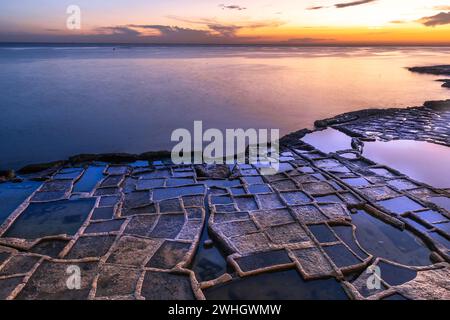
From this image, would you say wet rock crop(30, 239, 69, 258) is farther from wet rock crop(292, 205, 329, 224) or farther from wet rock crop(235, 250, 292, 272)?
wet rock crop(292, 205, 329, 224)

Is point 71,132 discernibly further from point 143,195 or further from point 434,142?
point 434,142

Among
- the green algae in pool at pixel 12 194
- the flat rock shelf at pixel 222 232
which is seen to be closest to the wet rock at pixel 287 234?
the flat rock shelf at pixel 222 232

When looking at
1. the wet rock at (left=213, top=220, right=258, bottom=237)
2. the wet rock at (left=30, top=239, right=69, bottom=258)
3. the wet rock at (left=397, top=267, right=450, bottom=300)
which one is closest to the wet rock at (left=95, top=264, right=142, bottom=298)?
the wet rock at (left=30, top=239, right=69, bottom=258)

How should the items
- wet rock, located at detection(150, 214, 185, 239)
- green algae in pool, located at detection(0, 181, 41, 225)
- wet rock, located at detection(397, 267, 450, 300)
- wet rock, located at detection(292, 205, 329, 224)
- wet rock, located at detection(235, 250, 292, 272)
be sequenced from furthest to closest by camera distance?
green algae in pool, located at detection(0, 181, 41, 225) < wet rock, located at detection(292, 205, 329, 224) < wet rock, located at detection(150, 214, 185, 239) < wet rock, located at detection(235, 250, 292, 272) < wet rock, located at detection(397, 267, 450, 300)

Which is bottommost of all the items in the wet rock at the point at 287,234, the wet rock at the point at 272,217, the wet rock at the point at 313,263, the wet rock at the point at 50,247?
A: the wet rock at the point at 313,263

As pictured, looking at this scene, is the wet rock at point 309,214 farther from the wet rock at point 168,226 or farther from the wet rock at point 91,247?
the wet rock at point 91,247

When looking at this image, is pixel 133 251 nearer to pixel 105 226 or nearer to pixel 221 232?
pixel 105 226
